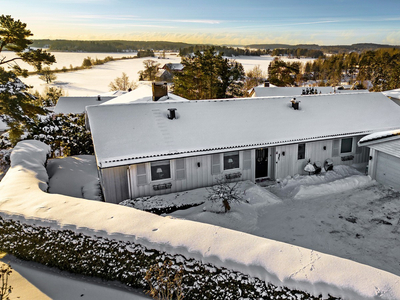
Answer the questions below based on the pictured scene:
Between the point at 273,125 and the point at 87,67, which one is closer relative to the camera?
the point at 273,125

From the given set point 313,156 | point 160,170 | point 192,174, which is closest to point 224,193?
point 192,174

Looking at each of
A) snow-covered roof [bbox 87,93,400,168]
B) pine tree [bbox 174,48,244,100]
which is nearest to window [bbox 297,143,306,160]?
snow-covered roof [bbox 87,93,400,168]

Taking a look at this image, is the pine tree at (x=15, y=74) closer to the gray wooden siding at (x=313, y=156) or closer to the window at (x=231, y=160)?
the window at (x=231, y=160)

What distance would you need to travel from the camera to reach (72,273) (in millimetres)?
6859

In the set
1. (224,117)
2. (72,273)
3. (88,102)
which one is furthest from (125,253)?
(88,102)

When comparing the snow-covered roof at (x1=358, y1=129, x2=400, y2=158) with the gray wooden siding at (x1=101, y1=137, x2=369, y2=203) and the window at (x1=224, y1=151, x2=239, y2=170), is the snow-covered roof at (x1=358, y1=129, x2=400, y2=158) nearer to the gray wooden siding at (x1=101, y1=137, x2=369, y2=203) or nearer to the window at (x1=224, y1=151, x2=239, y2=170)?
the gray wooden siding at (x1=101, y1=137, x2=369, y2=203)

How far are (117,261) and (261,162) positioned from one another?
9.65m

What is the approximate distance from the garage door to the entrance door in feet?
18.4

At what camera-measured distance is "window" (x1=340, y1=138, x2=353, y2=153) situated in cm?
1579

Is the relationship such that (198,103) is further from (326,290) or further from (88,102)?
(88,102)

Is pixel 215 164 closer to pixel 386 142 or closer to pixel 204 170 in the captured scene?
pixel 204 170

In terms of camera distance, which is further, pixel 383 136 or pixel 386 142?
pixel 386 142

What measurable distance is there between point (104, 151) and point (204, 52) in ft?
92.8

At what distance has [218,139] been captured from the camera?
1356cm
